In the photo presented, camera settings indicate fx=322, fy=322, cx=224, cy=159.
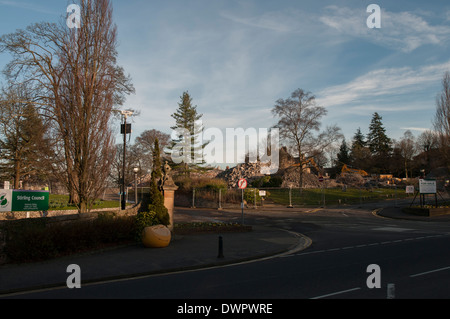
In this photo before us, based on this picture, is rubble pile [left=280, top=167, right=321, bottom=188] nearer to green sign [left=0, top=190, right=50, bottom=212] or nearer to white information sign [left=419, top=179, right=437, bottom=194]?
white information sign [left=419, top=179, right=437, bottom=194]

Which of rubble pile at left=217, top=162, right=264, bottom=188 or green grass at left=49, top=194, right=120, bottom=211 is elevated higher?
rubble pile at left=217, top=162, right=264, bottom=188

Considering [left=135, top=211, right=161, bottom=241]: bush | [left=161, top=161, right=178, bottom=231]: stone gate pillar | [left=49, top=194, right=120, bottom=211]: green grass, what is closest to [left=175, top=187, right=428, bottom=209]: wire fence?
[left=49, top=194, right=120, bottom=211]: green grass

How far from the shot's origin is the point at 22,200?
17.4 m

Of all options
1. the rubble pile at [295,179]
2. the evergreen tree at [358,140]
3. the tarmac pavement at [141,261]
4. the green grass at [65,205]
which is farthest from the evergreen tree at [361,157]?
the tarmac pavement at [141,261]

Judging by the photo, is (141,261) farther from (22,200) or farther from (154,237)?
(22,200)

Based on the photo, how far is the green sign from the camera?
16484 millimetres

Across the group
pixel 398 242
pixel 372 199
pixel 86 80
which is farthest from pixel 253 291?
pixel 372 199

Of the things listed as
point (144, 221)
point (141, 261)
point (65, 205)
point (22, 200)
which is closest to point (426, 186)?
point (144, 221)

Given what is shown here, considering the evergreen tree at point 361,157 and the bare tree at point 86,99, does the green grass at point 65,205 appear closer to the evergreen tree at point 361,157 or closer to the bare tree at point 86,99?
the bare tree at point 86,99

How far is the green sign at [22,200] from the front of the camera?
54.1 feet

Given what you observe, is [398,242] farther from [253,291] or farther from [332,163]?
[332,163]

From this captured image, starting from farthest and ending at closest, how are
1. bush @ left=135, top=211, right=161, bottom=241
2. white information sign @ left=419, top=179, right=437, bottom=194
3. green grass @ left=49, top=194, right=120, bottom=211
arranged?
white information sign @ left=419, top=179, right=437, bottom=194, green grass @ left=49, top=194, right=120, bottom=211, bush @ left=135, top=211, right=161, bottom=241

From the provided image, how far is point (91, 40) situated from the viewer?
17359 mm
